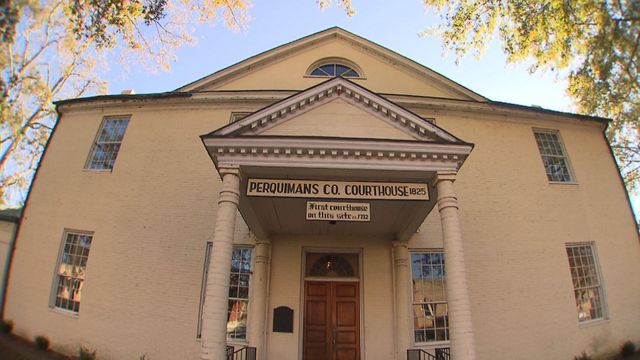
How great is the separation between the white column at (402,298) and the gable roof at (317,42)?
6128 mm

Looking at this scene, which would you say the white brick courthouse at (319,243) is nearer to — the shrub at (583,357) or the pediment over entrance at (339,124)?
the pediment over entrance at (339,124)

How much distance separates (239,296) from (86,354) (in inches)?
152

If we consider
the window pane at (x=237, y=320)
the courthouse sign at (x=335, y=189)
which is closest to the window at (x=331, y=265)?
the window pane at (x=237, y=320)

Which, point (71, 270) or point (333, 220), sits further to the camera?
point (71, 270)

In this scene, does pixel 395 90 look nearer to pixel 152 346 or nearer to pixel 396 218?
pixel 396 218

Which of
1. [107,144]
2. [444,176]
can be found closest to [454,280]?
[444,176]

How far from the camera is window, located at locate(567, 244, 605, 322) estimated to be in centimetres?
885

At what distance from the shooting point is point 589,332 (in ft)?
28.1

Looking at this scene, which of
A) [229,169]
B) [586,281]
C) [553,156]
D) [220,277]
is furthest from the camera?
[553,156]

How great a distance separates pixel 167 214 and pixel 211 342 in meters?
5.19

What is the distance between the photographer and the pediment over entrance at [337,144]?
551cm

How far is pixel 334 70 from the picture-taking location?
11578 millimetres

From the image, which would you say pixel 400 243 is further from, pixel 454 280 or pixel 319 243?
pixel 454 280

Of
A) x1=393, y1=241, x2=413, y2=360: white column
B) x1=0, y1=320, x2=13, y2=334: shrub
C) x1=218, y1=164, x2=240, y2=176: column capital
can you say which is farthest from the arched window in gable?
x1=0, y1=320, x2=13, y2=334: shrub
